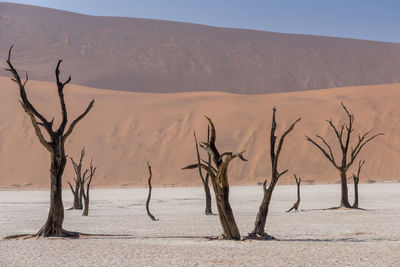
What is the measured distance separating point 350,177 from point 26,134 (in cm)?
2959

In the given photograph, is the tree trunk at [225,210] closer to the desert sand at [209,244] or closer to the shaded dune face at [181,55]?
the desert sand at [209,244]

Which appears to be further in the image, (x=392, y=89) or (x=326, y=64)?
(x=326, y=64)

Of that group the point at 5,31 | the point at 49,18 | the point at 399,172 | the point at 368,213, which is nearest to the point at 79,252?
the point at 368,213

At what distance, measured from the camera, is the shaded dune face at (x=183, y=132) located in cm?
5134

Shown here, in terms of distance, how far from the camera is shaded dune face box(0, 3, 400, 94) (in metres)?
106

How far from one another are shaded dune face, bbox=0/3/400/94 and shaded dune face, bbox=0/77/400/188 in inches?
1317

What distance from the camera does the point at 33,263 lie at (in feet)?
31.5

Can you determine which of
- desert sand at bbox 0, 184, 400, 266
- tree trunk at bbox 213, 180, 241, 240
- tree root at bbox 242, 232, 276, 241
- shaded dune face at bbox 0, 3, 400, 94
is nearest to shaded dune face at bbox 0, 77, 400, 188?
desert sand at bbox 0, 184, 400, 266

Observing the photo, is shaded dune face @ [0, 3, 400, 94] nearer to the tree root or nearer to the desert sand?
the desert sand

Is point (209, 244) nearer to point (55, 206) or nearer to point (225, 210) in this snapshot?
point (225, 210)

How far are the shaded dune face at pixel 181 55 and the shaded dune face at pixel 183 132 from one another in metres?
33.5

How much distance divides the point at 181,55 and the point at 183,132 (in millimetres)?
62984

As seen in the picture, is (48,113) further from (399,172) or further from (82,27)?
(82,27)

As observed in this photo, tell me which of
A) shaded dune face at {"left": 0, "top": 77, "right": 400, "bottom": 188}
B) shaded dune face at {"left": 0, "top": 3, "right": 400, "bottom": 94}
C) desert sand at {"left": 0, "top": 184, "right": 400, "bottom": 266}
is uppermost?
shaded dune face at {"left": 0, "top": 3, "right": 400, "bottom": 94}
